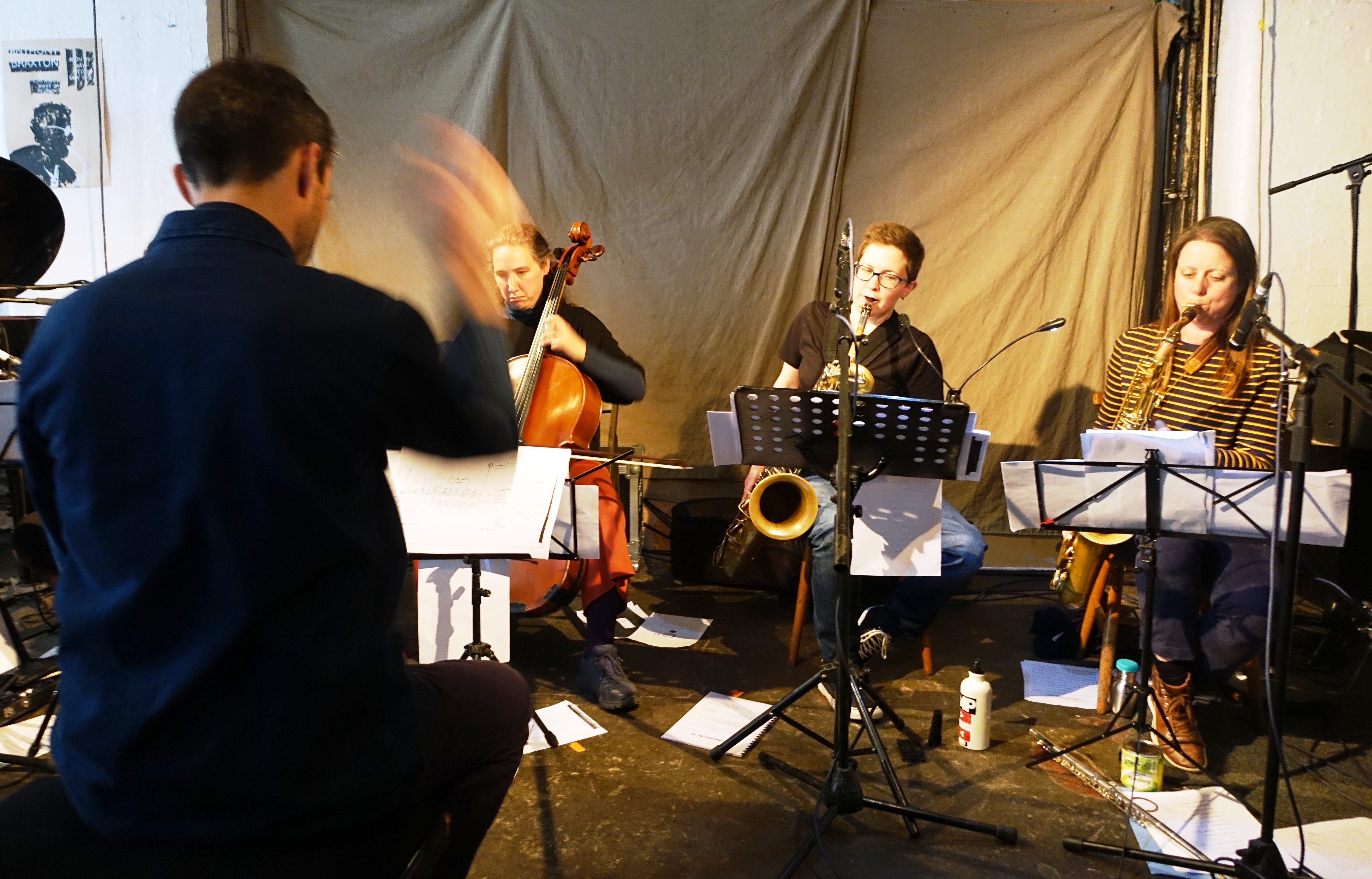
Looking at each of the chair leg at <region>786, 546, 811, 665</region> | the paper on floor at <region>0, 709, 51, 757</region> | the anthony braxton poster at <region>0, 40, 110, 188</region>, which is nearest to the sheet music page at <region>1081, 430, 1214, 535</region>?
the chair leg at <region>786, 546, 811, 665</region>

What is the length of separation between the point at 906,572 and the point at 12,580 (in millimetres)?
3847

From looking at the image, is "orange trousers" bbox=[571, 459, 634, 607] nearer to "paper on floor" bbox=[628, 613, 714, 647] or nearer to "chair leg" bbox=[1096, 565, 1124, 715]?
"paper on floor" bbox=[628, 613, 714, 647]

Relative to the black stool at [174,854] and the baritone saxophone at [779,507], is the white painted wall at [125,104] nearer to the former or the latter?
the baritone saxophone at [779,507]

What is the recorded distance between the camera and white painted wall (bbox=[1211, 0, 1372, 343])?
12.4 feet

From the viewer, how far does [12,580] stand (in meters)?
3.89

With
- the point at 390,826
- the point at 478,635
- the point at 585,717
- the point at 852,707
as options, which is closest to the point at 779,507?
the point at 852,707

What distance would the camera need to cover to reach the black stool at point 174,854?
3.44 ft

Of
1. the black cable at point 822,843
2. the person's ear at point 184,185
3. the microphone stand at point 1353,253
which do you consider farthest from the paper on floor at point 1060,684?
the person's ear at point 184,185

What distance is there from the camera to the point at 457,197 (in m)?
1.12

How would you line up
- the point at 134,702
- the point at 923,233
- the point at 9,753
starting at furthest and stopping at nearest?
the point at 923,233 < the point at 9,753 < the point at 134,702

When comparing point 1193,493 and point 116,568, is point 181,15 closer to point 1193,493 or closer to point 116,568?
point 116,568

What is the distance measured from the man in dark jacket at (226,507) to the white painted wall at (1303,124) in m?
3.92

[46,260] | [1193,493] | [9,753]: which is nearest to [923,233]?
[1193,493]

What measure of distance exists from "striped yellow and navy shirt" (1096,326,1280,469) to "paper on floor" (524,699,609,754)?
2.06 meters
